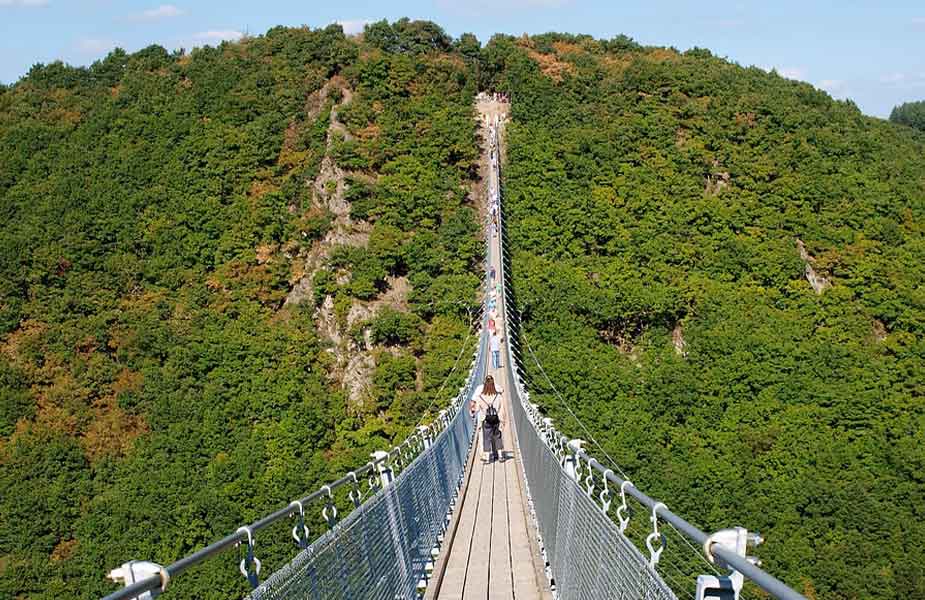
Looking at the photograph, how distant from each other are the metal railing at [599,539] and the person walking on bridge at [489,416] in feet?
5.61

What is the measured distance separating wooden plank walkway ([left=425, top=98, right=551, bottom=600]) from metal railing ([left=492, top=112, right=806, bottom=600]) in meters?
0.16

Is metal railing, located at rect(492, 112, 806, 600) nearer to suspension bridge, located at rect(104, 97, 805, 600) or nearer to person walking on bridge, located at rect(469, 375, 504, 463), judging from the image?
suspension bridge, located at rect(104, 97, 805, 600)

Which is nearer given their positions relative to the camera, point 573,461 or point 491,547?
point 573,461

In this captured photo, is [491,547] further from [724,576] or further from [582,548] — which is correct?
[724,576]

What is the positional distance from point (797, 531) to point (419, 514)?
1550cm

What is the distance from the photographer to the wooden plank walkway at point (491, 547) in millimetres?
5191

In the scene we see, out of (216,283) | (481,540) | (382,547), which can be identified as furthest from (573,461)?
(216,283)

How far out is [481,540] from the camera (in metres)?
6.65

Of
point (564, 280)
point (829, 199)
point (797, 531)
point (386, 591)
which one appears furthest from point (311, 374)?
point (386, 591)

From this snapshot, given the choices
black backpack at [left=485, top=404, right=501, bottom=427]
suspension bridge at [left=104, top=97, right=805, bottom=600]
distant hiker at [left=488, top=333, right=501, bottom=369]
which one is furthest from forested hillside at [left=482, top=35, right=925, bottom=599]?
suspension bridge at [left=104, top=97, right=805, bottom=600]

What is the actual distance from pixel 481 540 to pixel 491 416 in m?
2.58

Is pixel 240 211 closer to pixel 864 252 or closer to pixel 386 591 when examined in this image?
pixel 864 252

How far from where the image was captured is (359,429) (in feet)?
72.0

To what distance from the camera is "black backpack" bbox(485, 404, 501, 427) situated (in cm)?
912
